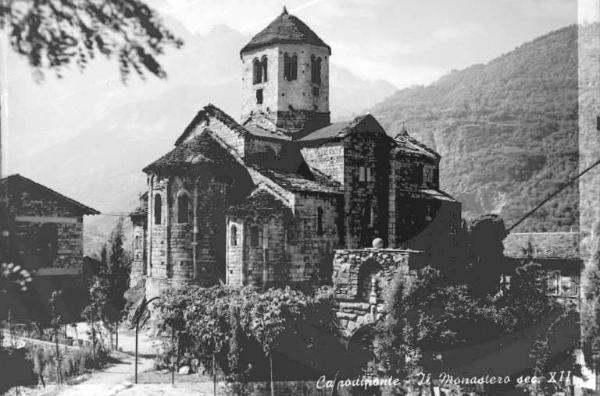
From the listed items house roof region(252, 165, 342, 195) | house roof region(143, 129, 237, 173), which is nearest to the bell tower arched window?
house roof region(143, 129, 237, 173)

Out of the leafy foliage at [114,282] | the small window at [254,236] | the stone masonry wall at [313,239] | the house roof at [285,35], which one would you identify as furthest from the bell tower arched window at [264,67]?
the leafy foliage at [114,282]

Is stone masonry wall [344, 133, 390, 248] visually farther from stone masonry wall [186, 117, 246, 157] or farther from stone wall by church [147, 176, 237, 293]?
stone wall by church [147, 176, 237, 293]

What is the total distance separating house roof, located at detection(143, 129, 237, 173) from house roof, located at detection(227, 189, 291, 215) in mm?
2121

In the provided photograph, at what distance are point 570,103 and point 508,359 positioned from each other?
227 feet

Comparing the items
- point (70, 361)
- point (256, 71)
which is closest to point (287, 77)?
point (256, 71)

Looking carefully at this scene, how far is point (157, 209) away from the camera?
80.2ft


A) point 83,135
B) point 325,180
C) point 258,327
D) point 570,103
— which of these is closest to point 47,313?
point 258,327

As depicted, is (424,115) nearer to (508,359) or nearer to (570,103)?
(570,103)

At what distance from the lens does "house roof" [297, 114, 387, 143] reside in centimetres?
2516

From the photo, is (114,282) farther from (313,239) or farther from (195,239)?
(313,239)

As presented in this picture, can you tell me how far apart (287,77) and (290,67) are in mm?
522

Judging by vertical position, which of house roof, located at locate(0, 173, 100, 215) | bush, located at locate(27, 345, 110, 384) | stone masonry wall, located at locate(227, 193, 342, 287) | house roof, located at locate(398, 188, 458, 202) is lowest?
bush, located at locate(27, 345, 110, 384)

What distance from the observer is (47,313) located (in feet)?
66.4

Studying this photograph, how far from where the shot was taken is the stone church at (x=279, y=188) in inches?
899
